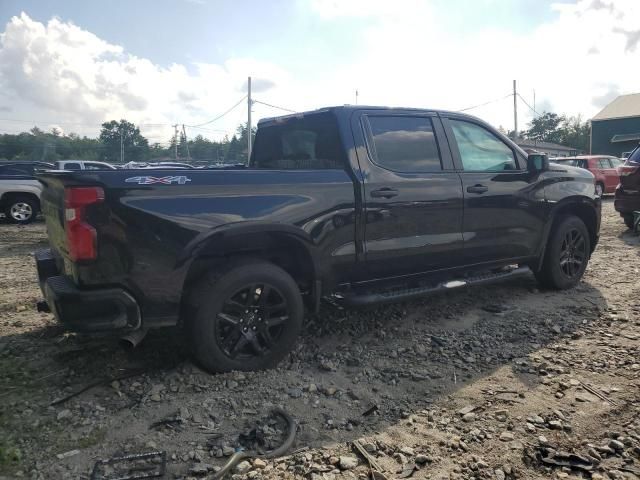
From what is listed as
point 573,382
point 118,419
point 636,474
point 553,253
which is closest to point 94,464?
point 118,419

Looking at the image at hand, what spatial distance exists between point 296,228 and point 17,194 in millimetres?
11831

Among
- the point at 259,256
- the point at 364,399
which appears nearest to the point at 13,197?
the point at 259,256

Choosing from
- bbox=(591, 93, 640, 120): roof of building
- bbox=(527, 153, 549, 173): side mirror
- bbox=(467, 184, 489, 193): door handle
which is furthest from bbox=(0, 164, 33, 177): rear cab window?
bbox=(591, 93, 640, 120): roof of building

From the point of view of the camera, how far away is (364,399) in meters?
3.27

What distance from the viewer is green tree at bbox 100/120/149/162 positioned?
5450 cm

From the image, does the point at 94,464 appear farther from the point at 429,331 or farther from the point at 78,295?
the point at 429,331

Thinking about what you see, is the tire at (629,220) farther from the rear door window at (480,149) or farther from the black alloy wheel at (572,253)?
the rear door window at (480,149)

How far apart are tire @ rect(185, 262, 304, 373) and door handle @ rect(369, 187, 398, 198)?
0.95 metres

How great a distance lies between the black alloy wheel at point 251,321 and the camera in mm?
3443

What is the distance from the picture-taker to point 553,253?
5.39 m

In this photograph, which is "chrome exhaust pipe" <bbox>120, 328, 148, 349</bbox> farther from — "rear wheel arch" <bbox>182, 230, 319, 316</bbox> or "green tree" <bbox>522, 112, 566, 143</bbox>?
"green tree" <bbox>522, 112, 566, 143</bbox>

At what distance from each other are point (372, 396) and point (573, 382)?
4.52 ft

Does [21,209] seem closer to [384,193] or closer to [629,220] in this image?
[384,193]

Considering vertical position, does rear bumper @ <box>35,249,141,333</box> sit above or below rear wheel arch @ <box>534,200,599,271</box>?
below
